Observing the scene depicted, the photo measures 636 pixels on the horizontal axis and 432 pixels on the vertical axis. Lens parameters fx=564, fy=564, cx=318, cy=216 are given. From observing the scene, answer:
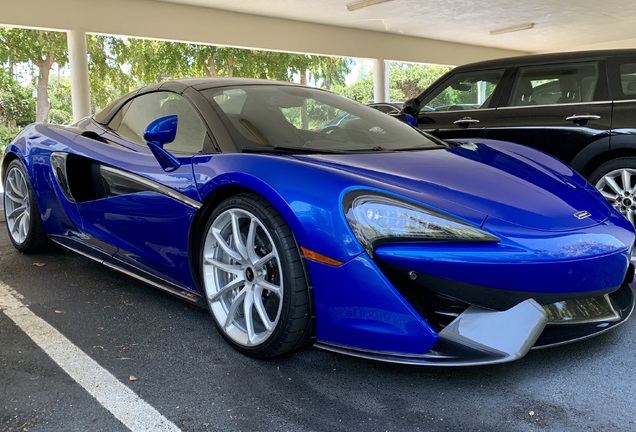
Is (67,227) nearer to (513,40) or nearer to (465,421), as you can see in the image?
(465,421)

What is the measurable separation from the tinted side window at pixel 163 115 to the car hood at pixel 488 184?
2.39ft

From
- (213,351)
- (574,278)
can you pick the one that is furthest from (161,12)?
(574,278)

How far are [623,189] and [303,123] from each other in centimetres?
273

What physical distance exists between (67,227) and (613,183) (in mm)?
3917

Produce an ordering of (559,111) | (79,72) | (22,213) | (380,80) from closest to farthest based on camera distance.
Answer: (22,213) → (559,111) → (79,72) → (380,80)

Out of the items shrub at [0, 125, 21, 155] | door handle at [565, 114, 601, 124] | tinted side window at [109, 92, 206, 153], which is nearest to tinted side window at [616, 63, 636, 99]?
door handle at [565, 114, 601, 124]

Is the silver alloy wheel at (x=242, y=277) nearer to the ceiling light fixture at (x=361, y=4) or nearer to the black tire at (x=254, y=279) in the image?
the black tire at (x=254, y=279)

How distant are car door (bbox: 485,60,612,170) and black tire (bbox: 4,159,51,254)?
12.1 feet

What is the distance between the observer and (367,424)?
1.84 metres

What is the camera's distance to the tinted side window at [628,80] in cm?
436

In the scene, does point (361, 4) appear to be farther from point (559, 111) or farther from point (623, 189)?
point (623, 189)

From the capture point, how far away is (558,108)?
183 inches

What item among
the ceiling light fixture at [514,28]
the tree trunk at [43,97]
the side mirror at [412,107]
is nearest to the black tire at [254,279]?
the side mirror at [412,107]

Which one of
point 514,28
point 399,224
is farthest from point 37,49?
point 514,28
